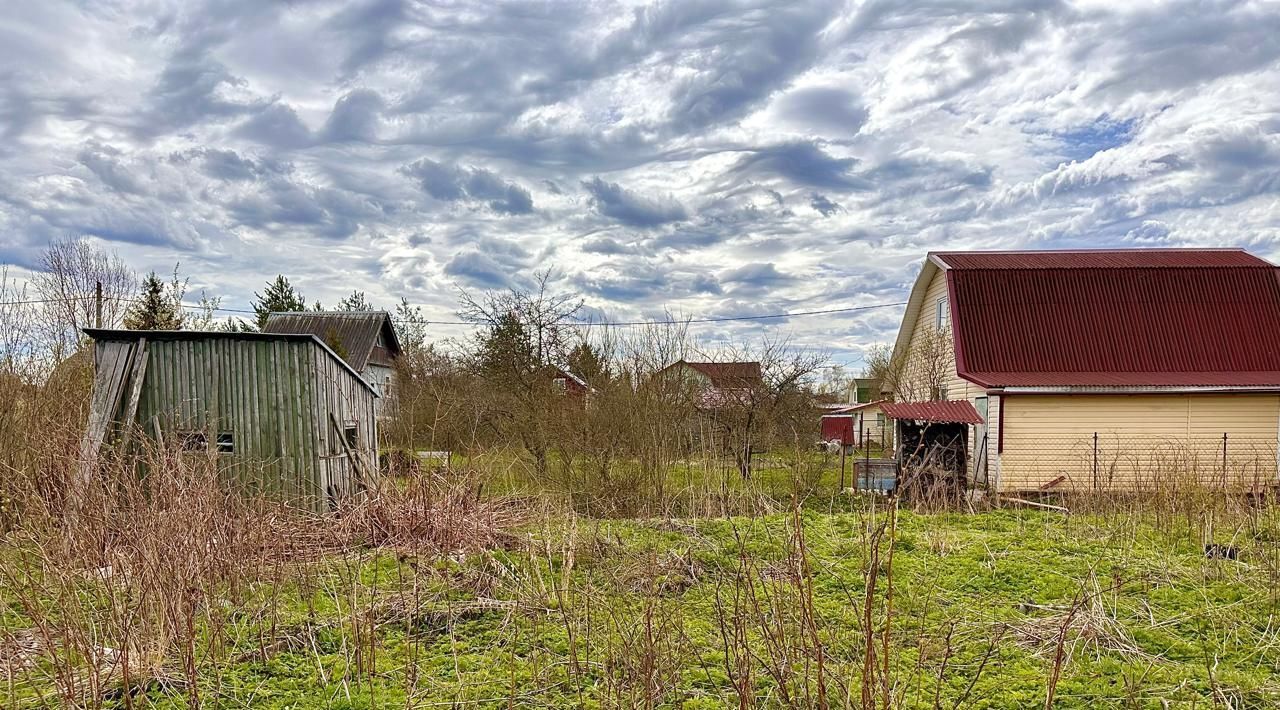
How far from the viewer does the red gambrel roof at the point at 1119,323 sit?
15.3 m

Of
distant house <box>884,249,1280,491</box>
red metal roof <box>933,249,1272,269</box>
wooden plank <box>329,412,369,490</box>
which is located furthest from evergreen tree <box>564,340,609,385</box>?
red metal roof <box>933,249,1272,269</box>

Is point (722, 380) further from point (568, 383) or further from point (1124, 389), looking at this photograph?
point (1124, 389)

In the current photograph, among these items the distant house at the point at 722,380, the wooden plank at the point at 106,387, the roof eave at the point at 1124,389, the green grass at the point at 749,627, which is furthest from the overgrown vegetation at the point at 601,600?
the roof eave at the point at 1124,389

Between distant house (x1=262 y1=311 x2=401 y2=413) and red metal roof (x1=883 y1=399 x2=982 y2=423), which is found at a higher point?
distant house (x1=262 y1=311 x2=401 y2=413)

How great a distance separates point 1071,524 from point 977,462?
25.3ft

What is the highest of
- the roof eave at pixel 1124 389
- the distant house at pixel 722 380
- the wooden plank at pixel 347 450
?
the distant house at pixel 722 380

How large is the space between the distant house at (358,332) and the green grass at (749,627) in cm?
2182

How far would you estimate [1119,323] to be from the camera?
1595 cm

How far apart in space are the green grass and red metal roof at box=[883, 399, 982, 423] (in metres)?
7.46

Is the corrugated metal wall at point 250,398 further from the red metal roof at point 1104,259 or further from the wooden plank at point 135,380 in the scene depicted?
the red metal roof at point 1104,259

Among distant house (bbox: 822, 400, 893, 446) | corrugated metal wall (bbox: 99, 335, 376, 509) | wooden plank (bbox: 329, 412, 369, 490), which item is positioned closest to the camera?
corrugated metal wall (bbox: 99, 335, 376, 509)

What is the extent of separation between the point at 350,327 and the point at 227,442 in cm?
1969

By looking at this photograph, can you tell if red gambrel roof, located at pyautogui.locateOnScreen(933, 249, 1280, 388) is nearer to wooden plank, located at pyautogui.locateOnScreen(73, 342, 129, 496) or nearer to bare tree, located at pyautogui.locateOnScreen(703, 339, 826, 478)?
bare tree, located at pyautogui.locateOnScreen(703, 339, 826, 478)

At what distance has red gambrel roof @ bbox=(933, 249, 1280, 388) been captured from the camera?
1534cm
